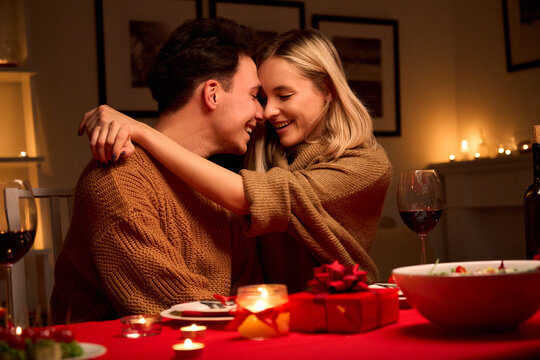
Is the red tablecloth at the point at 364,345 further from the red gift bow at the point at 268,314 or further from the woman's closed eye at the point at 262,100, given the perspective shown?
the woman's closed eye at the point at 262,100

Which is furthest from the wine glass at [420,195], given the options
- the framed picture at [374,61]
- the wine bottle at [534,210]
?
the framed picture at [374,61]

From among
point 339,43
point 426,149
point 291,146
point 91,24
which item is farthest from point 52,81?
point 426,149

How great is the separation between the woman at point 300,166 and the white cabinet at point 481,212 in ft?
8.66

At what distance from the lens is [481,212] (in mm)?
4684

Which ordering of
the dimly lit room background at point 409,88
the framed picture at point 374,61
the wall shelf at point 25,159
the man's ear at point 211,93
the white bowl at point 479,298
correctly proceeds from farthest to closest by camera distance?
the framed picture at point 374,61
the dimly lit room background at point 409,88
the wall shelf at point 25,159
the man's ear at point 211,93
the white bowl at point 479,298

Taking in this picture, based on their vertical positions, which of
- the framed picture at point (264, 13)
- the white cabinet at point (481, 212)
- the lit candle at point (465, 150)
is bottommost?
the white cabinet at point (481, 212)

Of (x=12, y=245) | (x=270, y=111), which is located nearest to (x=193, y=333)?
(x=12, y=245)

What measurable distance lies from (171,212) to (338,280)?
69 centimetres

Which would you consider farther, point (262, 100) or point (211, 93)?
point (262, 100)

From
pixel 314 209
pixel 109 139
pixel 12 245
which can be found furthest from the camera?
pixel 314 209

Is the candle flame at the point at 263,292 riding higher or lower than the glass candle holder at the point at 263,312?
higher

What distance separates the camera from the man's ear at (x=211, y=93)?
5.70 feet

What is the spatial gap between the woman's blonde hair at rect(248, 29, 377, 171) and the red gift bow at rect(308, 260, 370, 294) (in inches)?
36.5

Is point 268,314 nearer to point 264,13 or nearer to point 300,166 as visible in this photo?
point 300,166
